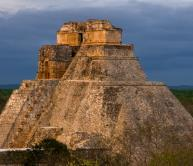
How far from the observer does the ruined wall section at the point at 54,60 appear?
31.4 metres

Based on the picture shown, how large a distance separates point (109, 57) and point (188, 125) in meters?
4.25

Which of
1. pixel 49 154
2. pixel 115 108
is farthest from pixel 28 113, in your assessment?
pixel 49 154

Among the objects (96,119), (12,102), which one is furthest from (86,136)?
(12,102)

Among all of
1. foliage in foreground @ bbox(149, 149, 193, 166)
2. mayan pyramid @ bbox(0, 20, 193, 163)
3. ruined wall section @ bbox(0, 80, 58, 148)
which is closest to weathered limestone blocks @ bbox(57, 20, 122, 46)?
mayan pyramid @ bbox(0, 20, 193, 163)

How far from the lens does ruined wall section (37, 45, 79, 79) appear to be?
31359mm

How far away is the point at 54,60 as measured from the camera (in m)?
31.4

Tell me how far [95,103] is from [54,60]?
4022 mm

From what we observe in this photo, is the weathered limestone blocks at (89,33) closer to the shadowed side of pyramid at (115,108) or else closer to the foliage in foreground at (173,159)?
the shadowed side of pyramid at (115,108)

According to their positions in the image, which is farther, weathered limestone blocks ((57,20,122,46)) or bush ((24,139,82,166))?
weathered limestone blocks ((57,20,122,46))

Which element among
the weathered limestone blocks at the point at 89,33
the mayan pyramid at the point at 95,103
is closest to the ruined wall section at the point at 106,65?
the mayan pyramid at the point at 95,103

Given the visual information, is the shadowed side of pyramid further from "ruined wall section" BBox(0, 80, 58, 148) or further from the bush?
the bush

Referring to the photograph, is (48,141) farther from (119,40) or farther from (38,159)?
(119,40)

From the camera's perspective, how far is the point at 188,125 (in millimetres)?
29312

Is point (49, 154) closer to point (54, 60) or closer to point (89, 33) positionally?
point (54, 60)
